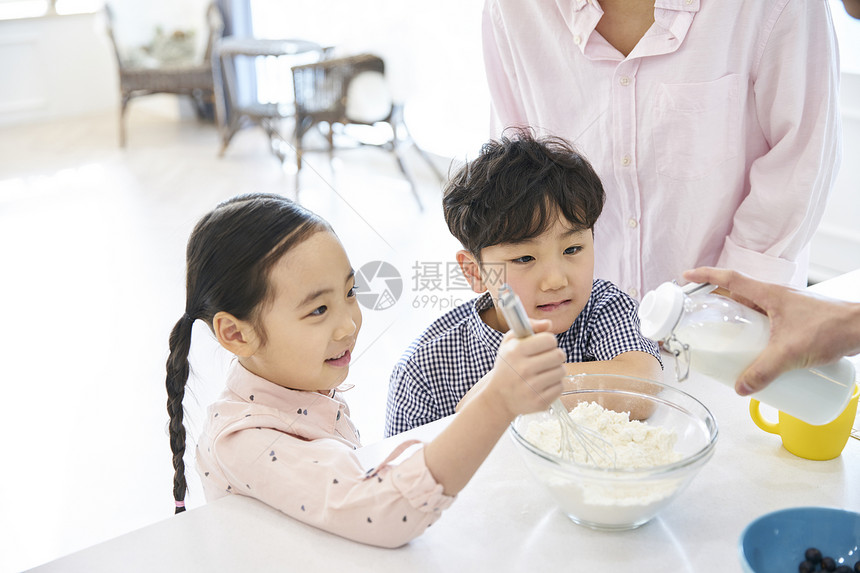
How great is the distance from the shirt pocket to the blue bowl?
74 centimetres

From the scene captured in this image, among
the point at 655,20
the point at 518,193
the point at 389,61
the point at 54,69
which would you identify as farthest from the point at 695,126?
the point at 54,69

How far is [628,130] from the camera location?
1433mm

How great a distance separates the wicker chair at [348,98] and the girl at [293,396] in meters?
3.34

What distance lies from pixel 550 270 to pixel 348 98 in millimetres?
3500

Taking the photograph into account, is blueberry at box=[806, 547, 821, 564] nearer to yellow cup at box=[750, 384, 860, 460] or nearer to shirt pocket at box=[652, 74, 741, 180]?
yellow cup at box=[750, 384, 860, 460]

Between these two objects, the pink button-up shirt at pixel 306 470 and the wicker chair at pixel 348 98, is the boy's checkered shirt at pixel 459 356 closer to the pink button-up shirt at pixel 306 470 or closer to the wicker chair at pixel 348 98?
the pink button-up shirt at pixel 306 470

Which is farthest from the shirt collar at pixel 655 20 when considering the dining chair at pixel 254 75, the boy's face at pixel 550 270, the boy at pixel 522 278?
the dining chair at pixel 254 75

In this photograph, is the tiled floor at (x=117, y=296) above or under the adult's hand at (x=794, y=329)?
under

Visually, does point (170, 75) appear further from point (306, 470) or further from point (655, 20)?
point (306, 470)

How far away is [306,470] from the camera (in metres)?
0.90

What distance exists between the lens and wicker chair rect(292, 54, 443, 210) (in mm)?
4375

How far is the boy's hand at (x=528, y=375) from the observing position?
2.55 ft

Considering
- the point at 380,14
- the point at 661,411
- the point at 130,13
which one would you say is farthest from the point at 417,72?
the point at 661,411

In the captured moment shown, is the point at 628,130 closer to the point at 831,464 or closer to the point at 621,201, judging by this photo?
the point at 621,201
